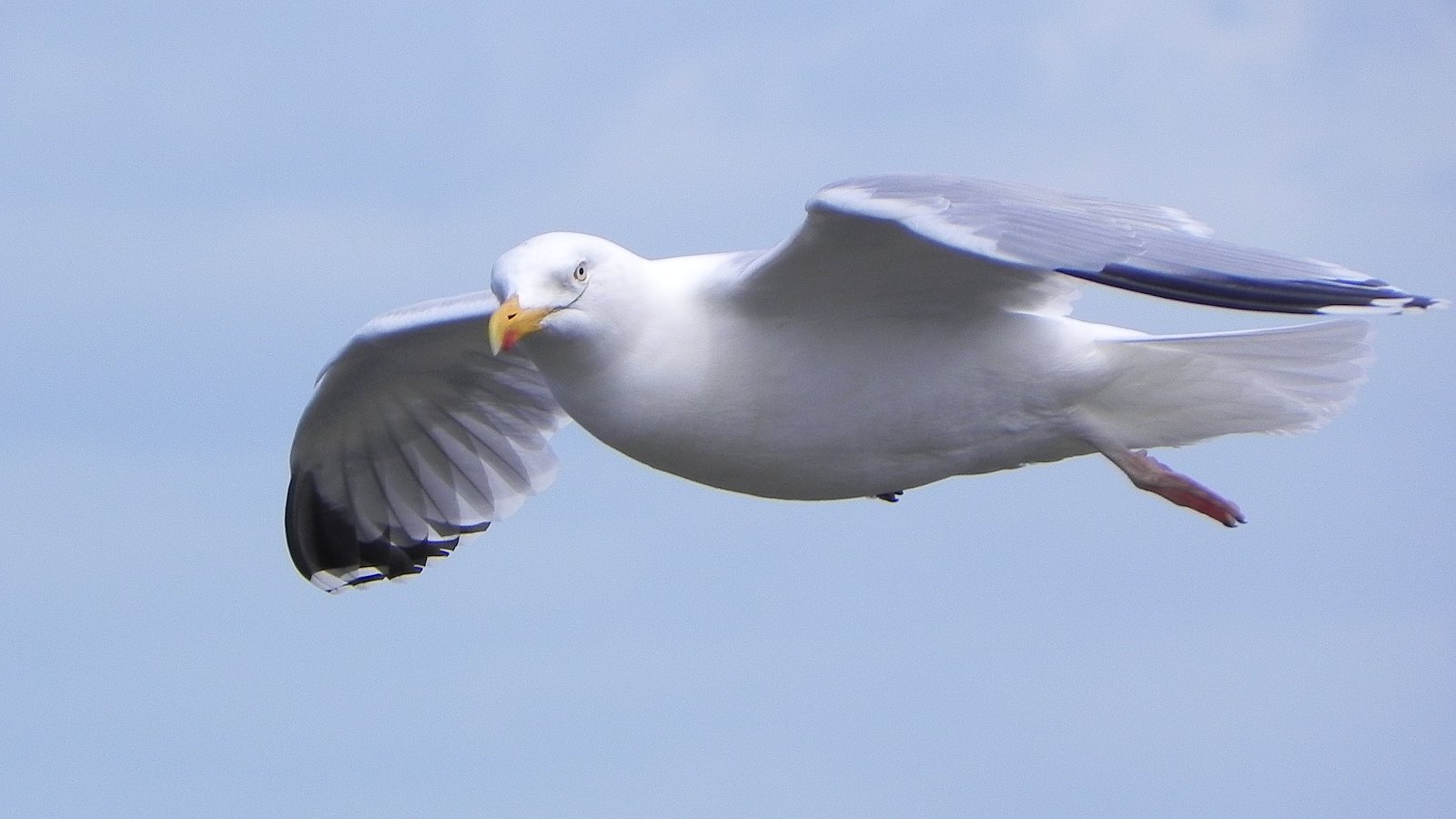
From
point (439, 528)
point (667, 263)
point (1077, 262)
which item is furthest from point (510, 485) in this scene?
point (1077, 262)

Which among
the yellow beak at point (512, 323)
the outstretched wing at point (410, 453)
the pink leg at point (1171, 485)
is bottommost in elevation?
the outstretched wing at point (410, 453)

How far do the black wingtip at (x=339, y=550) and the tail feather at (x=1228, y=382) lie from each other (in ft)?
9.36

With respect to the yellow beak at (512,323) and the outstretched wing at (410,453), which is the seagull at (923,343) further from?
the outstretched wing at (410,453)

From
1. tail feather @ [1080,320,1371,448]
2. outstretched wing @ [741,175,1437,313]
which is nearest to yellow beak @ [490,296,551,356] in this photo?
outstretched wing @ [741,175,1437,313]

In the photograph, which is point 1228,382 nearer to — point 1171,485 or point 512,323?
point 1171,485

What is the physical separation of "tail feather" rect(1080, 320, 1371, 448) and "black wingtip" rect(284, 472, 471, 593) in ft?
9.36

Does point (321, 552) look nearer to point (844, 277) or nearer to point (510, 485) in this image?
point (510, 485)

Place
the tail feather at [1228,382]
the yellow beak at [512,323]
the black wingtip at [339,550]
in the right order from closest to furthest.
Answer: the yellow beak at [512,323]
the tail feather at [1228,382]
the black wingtip at [339,550]

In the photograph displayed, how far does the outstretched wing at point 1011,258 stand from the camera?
5398 mm

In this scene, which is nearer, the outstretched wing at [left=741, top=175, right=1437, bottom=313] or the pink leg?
the outstretched wing at [left=741, top=175, right=1437, bottom=313]

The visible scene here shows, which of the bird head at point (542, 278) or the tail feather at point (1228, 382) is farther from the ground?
the bird head at point (542, 278)

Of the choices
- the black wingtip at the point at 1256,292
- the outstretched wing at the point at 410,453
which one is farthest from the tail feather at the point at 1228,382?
the outstretched wing at the point at 410,453

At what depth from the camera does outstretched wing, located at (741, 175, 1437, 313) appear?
213 inches

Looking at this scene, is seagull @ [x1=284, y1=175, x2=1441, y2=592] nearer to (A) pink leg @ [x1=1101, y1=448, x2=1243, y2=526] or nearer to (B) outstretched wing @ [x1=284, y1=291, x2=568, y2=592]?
(A) pink leg @ [x1=1101, y1=448, x2=1243, y2=526]
